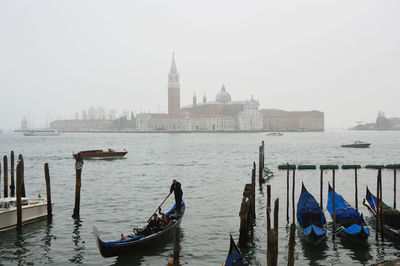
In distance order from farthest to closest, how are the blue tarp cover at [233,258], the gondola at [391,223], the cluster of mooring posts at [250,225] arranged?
the gondola at [391,223] < the blue tarp cover at [233,258] < the cluster of mooring posts at [250,225]

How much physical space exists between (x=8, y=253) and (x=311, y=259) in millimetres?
6666

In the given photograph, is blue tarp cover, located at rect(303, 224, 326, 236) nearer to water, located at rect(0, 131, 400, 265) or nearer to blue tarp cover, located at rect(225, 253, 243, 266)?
water, located at rect(0, 131, 400, 265)

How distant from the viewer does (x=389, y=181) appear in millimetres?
21438

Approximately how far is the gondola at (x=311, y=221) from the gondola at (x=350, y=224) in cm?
42

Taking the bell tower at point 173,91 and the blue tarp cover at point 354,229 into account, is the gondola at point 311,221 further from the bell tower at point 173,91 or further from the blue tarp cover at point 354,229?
the bell tower at point 173,91

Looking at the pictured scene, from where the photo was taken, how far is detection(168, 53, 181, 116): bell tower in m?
132

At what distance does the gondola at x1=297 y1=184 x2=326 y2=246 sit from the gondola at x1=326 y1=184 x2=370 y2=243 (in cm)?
42

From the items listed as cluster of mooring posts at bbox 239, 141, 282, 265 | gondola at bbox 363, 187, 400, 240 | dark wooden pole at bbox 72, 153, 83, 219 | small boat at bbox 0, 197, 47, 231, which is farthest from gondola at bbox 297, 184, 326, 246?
small boat at bbox 0, 197, 47, 231

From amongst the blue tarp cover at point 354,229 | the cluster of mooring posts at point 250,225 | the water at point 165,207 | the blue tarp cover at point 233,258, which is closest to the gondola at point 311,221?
the water at point 165,207

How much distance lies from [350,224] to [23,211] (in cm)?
859

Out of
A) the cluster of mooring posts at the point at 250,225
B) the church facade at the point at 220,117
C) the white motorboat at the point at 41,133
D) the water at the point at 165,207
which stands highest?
the church facade at the point at 220,117

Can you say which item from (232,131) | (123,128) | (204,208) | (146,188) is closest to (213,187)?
(146,188)

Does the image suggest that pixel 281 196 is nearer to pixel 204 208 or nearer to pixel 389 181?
Result: pixel 204 208

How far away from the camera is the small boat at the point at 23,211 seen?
36.3 feet
